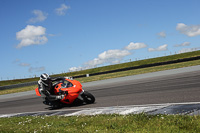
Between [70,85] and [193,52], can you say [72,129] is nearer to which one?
[70,85]

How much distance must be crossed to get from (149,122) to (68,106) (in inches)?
260

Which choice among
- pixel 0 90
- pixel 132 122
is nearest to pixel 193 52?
pixel 0 90

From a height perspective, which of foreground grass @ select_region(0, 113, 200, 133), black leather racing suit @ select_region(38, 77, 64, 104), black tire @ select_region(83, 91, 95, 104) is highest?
black leather racing suit @ select_region(38, 77, 64, 104)

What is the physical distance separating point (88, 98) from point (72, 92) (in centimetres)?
83

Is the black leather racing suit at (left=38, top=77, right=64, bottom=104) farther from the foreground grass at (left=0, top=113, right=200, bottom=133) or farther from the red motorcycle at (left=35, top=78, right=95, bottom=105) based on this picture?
the foreground grass at (left=0, top=113, right=200, bottom=133)

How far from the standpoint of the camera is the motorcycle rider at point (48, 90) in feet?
36.0

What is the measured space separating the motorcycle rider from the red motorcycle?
7.7 inches

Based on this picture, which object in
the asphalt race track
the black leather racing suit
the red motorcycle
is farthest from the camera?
the black leather racing suit

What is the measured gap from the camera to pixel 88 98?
436 inches

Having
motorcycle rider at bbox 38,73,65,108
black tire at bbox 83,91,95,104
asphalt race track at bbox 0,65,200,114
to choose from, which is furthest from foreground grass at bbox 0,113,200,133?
motorcycle rider at bbox 38,73,65,108

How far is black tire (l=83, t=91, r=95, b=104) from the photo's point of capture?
430 inches

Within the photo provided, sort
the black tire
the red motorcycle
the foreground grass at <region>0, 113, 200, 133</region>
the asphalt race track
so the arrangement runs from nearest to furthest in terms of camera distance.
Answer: the foreground grass at <region>0, 113, 200, 133</region> < the asphalt race track < the red motorcycle < the black tire

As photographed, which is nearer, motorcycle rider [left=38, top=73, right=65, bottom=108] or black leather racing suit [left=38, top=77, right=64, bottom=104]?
motorcycle rider [left=38, top=73, right=65, bottom=108]

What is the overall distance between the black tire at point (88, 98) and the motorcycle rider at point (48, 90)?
0.98m
